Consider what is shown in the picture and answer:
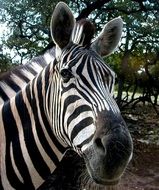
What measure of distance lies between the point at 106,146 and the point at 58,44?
931 mm

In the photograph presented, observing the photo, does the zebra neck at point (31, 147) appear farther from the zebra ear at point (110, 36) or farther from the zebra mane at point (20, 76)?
the zebra ear at point (110, 36)

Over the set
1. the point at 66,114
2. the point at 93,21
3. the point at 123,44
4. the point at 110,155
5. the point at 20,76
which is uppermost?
the point at 20,76

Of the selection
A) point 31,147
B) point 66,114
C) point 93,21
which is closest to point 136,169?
point 93,21

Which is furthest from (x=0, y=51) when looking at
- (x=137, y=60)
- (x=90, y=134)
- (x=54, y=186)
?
(x=90, y=134)

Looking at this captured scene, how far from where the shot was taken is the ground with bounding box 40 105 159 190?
7564 mm

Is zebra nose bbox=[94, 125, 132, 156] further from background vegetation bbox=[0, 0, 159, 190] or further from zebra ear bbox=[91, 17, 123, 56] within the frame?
background vegetation bbox=[0, 0, 159, 190]

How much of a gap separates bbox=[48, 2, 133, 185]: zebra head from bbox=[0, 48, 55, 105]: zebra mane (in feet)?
1.75

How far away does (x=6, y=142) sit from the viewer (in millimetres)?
2850

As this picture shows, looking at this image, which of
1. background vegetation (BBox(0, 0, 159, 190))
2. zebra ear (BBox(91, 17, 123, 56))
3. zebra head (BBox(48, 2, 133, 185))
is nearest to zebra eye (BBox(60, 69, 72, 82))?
zebra head (BBox(48, 2, 133, 185))

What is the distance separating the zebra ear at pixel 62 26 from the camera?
8.64ft

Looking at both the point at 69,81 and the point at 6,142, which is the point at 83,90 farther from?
the point at 6,142

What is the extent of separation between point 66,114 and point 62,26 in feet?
2.11

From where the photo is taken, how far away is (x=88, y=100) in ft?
7.79

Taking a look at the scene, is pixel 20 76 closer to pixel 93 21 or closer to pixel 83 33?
pixel 83 33
